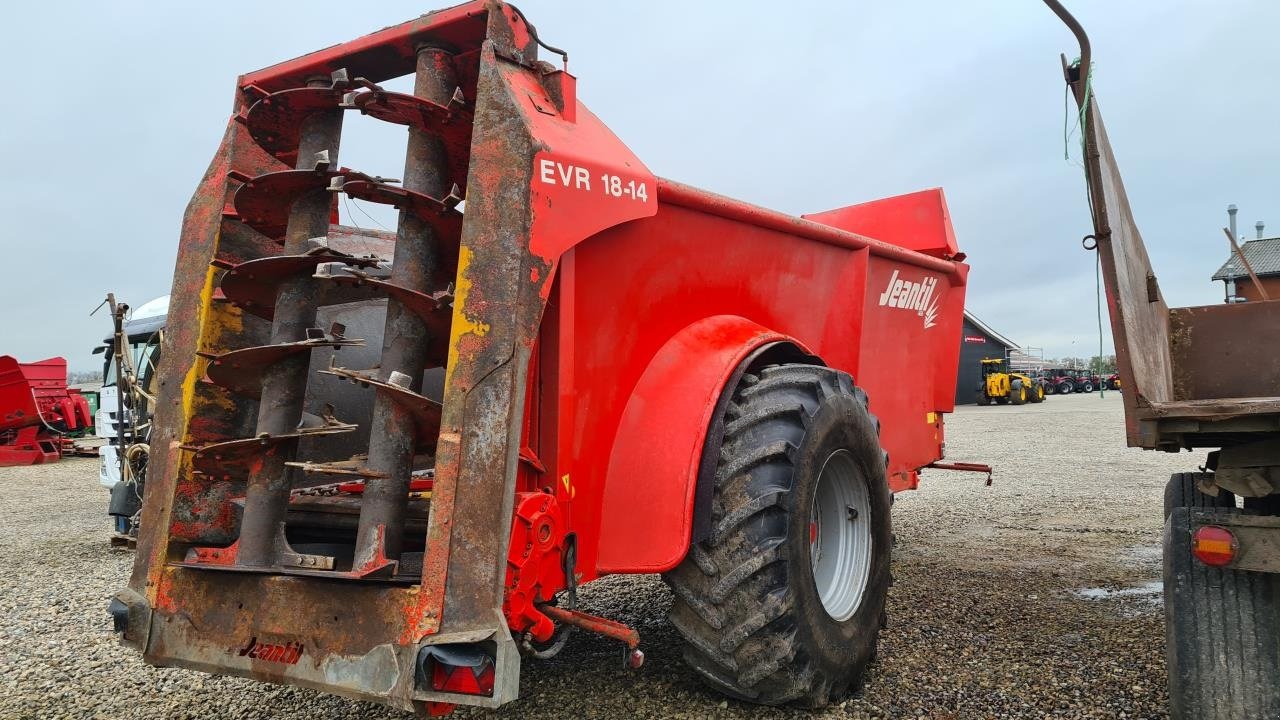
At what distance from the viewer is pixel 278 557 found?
2719mm

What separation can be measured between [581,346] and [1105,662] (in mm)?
2680

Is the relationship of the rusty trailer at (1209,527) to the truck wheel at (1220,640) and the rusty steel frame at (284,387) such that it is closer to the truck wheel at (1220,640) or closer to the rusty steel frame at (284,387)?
the truck wheel at (1220,640)

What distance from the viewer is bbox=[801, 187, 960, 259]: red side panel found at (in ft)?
18.8

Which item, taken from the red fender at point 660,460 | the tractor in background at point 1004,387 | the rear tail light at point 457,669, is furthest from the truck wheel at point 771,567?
the tractor in background at point 1004,387

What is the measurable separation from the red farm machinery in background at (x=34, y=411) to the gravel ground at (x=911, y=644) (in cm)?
989

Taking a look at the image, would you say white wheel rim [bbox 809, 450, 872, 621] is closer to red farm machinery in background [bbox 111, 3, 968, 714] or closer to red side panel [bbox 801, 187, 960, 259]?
red farm machinery in background [bbox 111, 3, 968, 714]

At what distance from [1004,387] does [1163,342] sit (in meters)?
31.7

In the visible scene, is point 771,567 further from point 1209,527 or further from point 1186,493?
point 1186,493

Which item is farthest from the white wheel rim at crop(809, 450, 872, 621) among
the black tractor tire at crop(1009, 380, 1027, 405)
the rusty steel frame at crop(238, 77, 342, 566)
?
the black tractor tire at crop(1009, 380, 1027, 405)

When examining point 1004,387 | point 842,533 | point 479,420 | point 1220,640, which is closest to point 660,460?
point 479,420

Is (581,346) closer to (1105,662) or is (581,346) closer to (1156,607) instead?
(1105,662)

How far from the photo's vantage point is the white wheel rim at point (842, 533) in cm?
338

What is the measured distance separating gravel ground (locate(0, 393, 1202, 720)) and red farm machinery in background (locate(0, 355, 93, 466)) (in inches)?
389

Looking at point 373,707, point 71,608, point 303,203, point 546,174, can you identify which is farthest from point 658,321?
point 71,608
